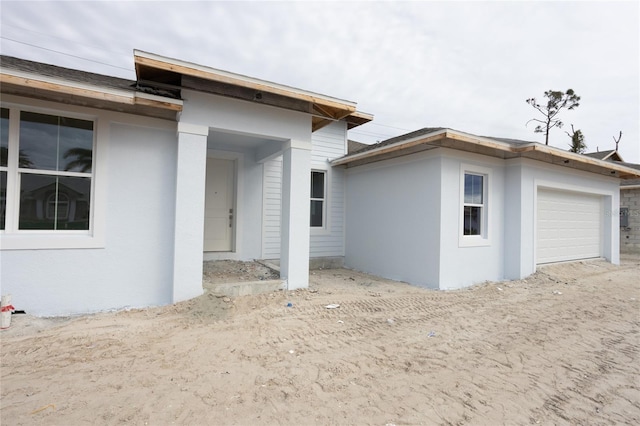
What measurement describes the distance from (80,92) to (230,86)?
84.6 inches

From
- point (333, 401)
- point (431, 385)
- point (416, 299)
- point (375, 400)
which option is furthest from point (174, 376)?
point (416, 299)

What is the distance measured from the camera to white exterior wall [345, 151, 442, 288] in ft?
23.0

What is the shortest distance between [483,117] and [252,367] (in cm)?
3039

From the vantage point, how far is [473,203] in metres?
7.55

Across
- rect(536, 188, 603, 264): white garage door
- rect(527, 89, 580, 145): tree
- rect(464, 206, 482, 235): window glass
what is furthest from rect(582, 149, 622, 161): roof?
rect(464, 206, 482, 235): window glass

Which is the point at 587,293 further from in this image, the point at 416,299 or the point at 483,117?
the point at 483,117

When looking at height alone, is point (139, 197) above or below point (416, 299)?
above

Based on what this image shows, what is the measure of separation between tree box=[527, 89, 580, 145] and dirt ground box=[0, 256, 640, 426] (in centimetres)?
2803

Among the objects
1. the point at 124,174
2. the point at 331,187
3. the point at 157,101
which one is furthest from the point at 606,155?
the point at 124,174

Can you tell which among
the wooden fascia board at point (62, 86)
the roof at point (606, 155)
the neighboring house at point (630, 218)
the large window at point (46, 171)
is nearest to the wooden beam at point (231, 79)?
the wooden fascia board at point (62, 86)

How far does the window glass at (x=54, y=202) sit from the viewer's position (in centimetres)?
447

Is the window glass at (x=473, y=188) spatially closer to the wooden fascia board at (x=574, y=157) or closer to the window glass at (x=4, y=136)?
the wooden fascia board at (x=574, y=157)

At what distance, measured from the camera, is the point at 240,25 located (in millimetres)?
9930

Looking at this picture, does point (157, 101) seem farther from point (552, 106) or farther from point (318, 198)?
point (552, 106)
